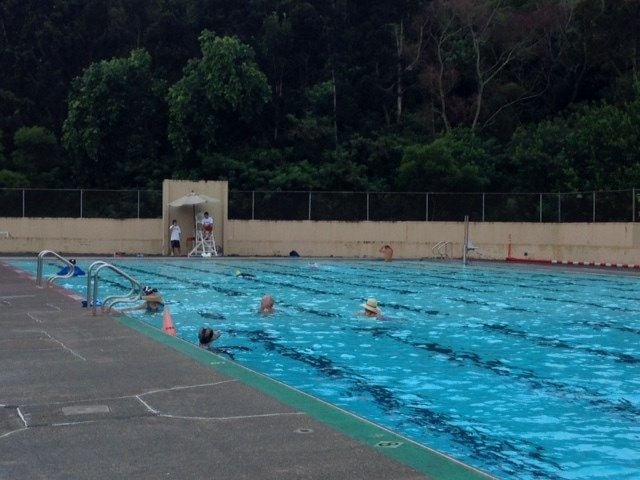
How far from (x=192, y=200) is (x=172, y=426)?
27812mm

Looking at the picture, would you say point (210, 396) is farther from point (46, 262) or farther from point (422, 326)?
point (46, 262)

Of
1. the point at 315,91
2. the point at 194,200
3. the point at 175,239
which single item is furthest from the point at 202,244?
the point at 315,91

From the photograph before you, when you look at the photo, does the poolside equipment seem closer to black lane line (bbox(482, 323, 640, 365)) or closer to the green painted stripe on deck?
black lane line (bbox(482, 323, 640, 365))

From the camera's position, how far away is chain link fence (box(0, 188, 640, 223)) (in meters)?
34.6

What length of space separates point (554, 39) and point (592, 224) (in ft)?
66.1

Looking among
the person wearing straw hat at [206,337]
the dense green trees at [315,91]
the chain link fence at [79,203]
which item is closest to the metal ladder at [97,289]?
the person wearing straw hat at [206,337]

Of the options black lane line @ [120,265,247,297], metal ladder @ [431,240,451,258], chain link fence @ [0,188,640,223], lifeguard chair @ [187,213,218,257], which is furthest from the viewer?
metal ladder @ [431,240,451,258]

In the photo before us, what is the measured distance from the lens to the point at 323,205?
35.9 metres

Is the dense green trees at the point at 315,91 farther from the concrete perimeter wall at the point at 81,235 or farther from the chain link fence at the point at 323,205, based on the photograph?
the concrete perimeter wall at the point at 81,235

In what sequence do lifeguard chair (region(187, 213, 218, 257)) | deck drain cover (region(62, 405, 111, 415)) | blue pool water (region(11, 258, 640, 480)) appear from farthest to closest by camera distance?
lifeguard chair (region(187, 213, 218, 257)) < blue pool water (region(11, 258, 640, 480)) < deck drain cover (region(62, 405, 111, 415))

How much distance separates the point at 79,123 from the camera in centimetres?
4369

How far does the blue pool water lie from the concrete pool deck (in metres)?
0.91

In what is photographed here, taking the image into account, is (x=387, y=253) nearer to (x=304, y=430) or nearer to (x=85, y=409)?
(x=85, y=409)

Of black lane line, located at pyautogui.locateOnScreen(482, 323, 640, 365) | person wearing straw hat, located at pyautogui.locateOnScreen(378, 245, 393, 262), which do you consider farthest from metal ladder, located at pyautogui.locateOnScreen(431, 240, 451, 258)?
black lane line, located at pyautogui.locateOnScreen(482, 323, 640, 365)
